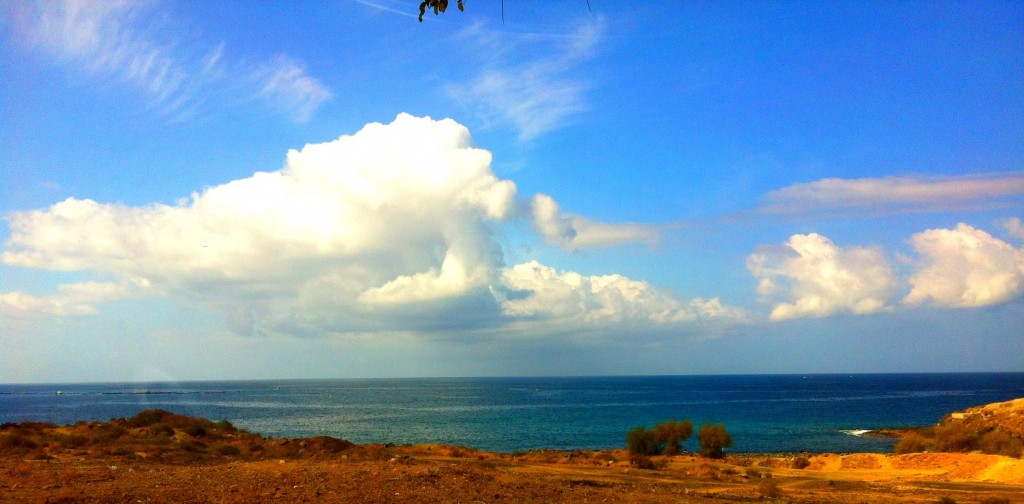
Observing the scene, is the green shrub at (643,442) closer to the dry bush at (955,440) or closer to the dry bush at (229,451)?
the dry bush at (955,440)

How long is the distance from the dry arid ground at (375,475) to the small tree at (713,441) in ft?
20.3

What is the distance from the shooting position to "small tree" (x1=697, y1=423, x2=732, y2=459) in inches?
1806

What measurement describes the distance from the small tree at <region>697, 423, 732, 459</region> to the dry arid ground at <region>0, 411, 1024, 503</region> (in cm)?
619

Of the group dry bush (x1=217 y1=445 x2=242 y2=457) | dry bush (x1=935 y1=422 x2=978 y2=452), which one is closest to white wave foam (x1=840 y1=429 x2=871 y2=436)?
dry bush (x1=935 y1=422 x2=978 y2=452)

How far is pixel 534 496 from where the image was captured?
1881 cm

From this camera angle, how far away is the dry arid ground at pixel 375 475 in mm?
17688

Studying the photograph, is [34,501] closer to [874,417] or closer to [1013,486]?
[1013,486]

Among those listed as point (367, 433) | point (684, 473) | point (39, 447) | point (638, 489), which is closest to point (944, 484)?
point (684, 473)

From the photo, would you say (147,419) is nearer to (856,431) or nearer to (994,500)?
(994,500)

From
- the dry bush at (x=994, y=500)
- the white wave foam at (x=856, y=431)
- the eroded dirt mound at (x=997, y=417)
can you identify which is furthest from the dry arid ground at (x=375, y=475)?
the white wave foam at (x=856, y=431)

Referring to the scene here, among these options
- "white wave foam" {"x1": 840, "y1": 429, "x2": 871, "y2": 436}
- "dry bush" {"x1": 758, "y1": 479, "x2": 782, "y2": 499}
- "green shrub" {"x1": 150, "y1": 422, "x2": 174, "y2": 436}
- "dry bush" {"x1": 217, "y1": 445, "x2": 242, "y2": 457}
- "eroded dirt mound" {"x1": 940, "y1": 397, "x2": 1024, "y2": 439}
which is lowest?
"white wave foam" {"x1": 840, "y1": 429, "x2": 871, "y2": 436}

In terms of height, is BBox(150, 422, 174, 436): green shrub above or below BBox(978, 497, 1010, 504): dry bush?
above

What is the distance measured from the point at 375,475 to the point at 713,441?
104ft

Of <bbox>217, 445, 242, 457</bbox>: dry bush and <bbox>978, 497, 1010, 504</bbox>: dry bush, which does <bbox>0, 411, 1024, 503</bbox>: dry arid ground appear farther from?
<bbox>978, 497, 1010, 504</bbox>: dry bush
